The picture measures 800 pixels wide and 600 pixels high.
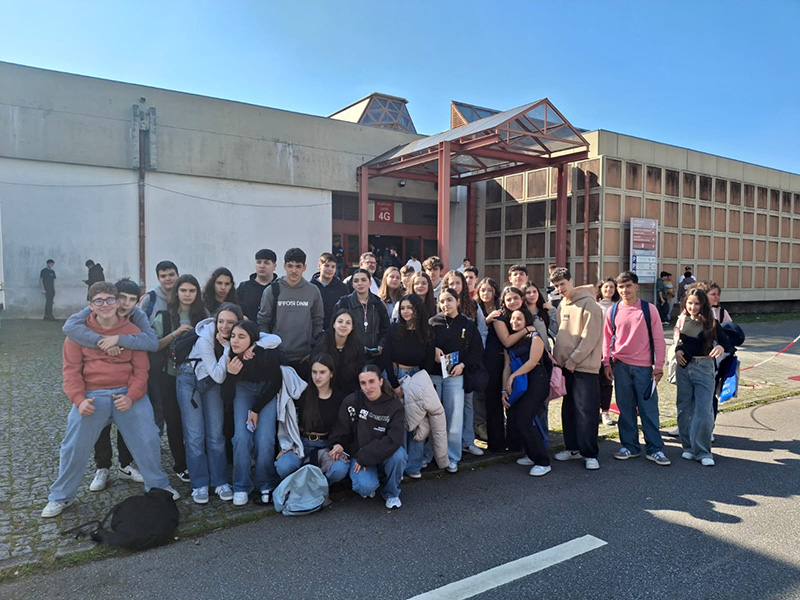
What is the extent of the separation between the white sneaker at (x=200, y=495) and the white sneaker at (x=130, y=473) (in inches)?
26.5

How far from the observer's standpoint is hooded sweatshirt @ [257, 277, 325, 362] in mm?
5137

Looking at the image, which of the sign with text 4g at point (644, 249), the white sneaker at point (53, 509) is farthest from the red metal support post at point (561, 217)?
the white sneaker at point (53, 509)

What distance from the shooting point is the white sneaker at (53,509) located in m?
3.95

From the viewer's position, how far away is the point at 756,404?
7555 millimetres

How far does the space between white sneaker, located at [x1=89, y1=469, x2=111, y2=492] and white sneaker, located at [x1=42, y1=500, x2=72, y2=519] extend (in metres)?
0.43

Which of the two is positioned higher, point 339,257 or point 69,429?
point 339,257

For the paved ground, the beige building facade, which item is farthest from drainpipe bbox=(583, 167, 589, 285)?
the paved ground

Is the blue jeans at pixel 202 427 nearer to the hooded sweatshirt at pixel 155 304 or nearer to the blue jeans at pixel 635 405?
the hooded sweatshirt at pixel 155 304

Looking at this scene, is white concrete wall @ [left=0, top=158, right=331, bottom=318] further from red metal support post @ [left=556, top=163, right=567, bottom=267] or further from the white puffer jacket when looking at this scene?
the white puffer jacket

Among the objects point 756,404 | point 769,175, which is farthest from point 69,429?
point 769,175

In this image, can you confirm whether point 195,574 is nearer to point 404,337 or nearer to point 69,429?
point 69,429

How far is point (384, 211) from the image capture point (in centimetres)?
2011

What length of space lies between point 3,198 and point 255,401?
13123mm

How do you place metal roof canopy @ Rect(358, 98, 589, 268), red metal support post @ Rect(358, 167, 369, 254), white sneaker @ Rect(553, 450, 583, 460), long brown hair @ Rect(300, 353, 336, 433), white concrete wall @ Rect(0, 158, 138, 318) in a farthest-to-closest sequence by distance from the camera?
1. red metal support post @ Rect(358, 167, 369, 254)
2. metal roof canopy @ Rect(358, 98, 589, 268)
3. white concrete wall @ Rect(0, 158, 138, 318)
4. white sneaker @ Rect(553, 450, 583, 460)
5. long brown hair @ Rect(300, 353, 336, 433)
